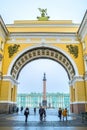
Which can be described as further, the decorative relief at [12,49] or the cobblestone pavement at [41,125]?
the decorative relief at [12,49]

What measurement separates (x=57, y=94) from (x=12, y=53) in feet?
270

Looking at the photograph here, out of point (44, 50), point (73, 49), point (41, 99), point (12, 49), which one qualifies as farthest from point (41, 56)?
point (41, 99)

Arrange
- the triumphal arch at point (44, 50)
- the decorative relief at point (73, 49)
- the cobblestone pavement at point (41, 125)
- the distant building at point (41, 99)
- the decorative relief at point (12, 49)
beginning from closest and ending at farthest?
the cobblestone pavement at point (41, 125) → the triumphal arch at point (44, 50) → the decorative relief at point (73, 49) → the decorative relief at point (12, 49) → the distant building at point (41, 99)

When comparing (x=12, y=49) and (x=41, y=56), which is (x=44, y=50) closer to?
(x=41, y=56)

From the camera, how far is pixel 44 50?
25.9 m

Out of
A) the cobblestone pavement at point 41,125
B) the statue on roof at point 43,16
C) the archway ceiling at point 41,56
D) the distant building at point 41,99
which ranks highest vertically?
the statue on roof at point 43,16

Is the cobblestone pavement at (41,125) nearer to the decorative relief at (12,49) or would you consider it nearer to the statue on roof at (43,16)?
the decorative relief at (12,49)

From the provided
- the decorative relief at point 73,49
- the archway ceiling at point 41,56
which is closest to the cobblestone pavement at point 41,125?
the archway ceiling at point 41,56

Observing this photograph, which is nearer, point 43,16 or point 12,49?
point 12,49

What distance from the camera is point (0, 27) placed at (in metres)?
22.5

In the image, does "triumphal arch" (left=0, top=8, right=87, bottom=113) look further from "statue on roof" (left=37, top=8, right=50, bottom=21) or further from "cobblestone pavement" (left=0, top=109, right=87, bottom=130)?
"cobblestone pavement" (left=0, top=109, right=87, bottom=130)

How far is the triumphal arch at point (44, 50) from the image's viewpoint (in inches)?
905

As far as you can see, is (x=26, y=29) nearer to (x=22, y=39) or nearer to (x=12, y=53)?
(x=22, y=39)

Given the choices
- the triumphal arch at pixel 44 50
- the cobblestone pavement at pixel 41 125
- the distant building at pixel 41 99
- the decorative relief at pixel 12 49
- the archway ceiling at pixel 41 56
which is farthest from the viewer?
the distant building at pixel 41 99
